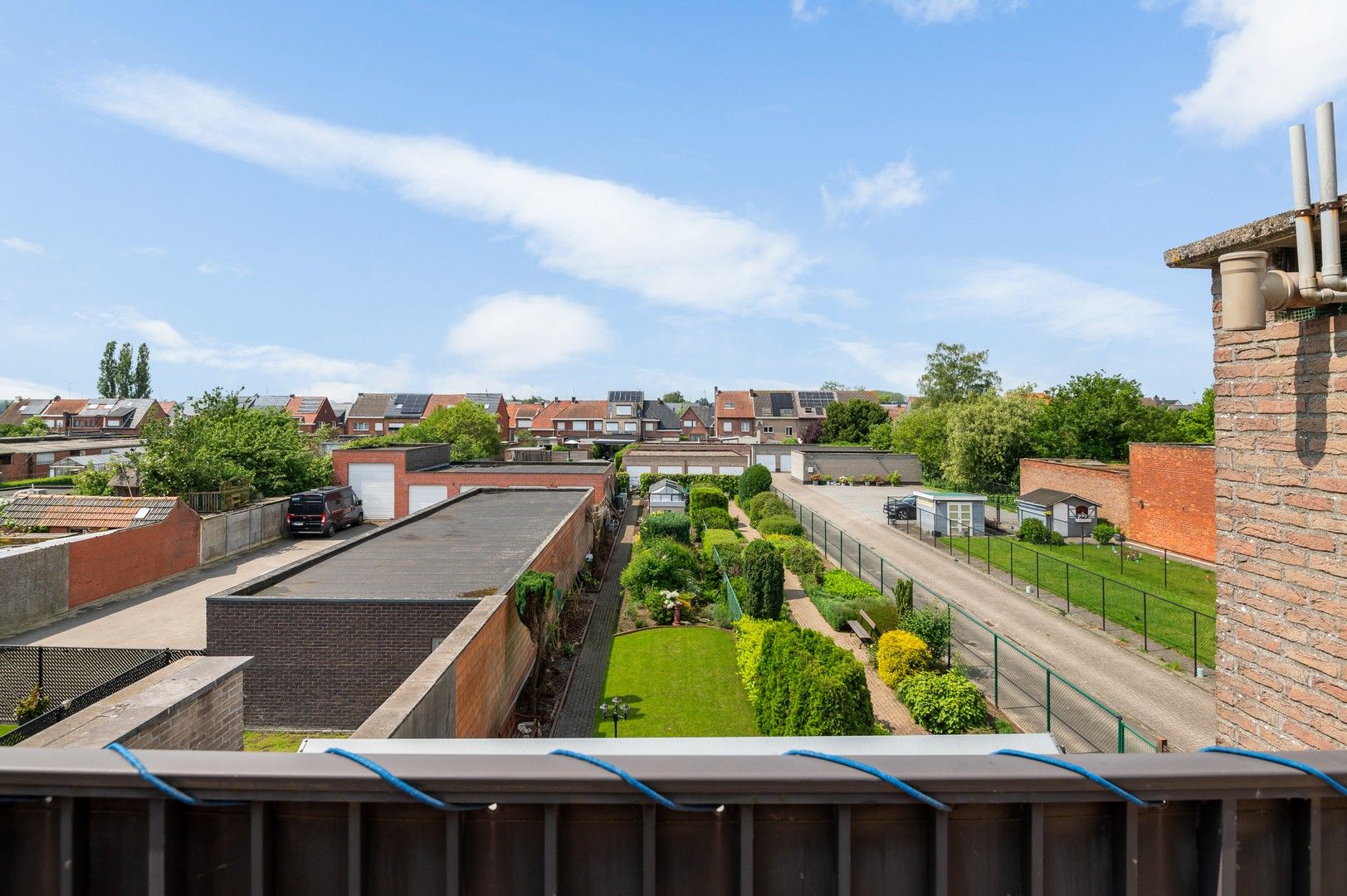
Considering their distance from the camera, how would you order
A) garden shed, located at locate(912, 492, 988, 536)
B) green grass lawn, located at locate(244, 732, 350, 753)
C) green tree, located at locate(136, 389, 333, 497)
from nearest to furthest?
green grass lawn, located at locate(244, 732, 350, 753) < green tree, located at locate(136, 389, 333, 497) < garden shed, located at locate(912, 492, 988, 536)

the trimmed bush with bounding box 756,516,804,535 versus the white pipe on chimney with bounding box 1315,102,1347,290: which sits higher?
the white pipe on chimney with bounding box 1315,102,1347,290

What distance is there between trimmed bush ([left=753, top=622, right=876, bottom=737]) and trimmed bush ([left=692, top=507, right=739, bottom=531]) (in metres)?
17.4

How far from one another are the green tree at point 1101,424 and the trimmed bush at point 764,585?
106 ft

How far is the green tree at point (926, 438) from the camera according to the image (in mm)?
50312

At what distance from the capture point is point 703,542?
1022 inches

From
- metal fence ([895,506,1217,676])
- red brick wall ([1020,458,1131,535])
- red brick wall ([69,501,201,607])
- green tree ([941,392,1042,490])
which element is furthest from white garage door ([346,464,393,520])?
green tree ([941,392,1042,490])

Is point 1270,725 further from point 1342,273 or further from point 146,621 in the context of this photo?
point 146,621

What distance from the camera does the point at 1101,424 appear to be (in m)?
40.3

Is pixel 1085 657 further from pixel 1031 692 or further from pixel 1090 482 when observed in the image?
pixel 1090 482

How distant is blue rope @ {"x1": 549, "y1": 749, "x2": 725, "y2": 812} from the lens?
2205mm

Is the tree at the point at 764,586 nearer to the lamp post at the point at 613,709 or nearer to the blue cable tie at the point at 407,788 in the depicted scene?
the lamp post at the point at 613,709

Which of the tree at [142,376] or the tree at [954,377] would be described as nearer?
the tree at [954,377]

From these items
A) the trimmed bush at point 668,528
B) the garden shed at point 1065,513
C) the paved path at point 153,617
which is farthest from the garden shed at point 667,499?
the paved path at point 153,617

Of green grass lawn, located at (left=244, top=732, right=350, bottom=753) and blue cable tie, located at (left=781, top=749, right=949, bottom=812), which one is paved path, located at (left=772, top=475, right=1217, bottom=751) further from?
green grass lawn, located at (left=244, top=732, right=350, bottom=753)
